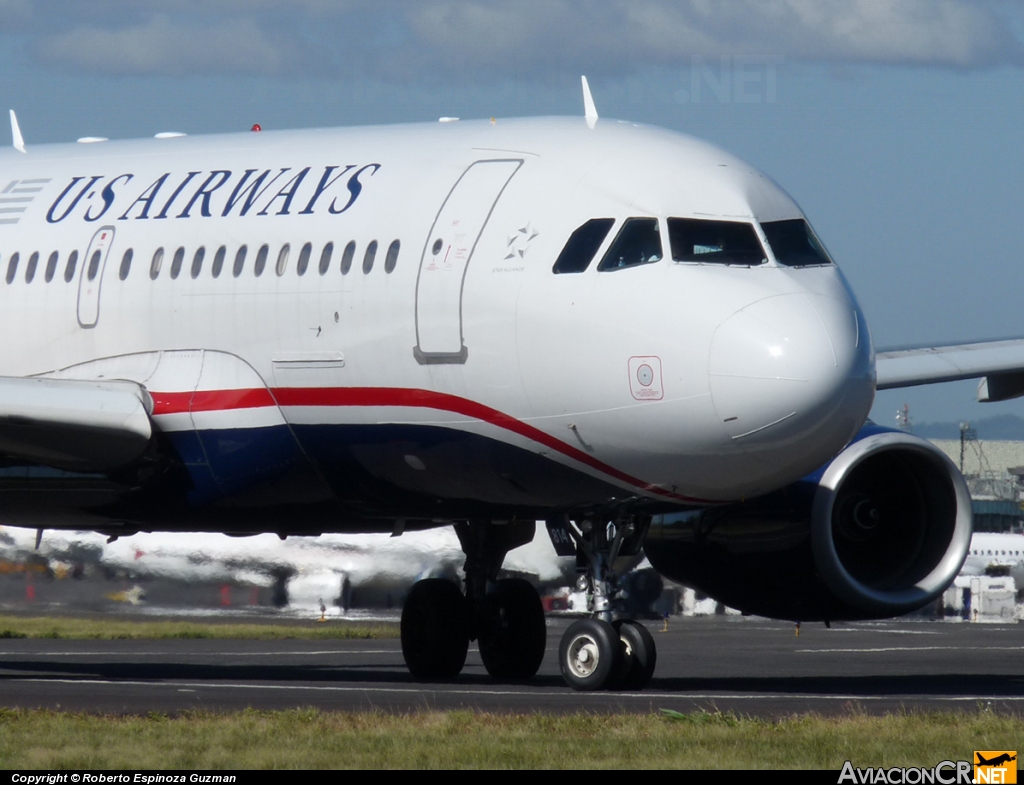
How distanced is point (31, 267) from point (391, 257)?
4.77 m

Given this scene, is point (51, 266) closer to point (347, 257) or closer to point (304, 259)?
point (304, 259)

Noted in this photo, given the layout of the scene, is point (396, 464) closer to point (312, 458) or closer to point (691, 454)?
point (312, 458)

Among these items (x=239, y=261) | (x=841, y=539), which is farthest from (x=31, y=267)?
(x=841, y=539)

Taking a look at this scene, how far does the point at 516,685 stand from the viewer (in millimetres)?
18766

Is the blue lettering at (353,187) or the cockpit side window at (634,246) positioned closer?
the cockpit side window at (634,246)

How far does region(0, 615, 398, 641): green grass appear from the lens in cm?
3281

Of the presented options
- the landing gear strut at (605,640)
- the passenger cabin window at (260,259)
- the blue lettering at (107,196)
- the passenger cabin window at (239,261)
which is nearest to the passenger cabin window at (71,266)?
the blue lettering at (107,196)

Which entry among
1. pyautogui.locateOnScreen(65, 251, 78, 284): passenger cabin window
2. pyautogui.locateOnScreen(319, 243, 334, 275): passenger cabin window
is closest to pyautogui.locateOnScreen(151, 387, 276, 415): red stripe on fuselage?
pyautogui.locateOnScreen(319, 243, 334, 275): passenger cabin window

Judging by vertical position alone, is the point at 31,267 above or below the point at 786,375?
above

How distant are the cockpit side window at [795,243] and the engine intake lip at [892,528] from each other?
8.27ft

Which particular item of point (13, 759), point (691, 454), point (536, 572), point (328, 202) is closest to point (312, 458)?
point (328, 202)

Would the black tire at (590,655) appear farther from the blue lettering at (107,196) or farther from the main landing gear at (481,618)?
the blue lettering at (107,196)

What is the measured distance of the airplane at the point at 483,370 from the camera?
15.7m

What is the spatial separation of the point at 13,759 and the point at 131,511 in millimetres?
8188
